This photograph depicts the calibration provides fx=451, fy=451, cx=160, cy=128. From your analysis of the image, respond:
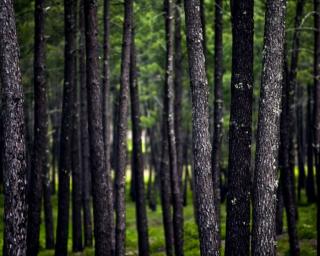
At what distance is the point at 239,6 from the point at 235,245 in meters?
4.43

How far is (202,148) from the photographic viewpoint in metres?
8.39

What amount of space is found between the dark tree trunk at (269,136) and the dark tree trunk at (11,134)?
161 inches

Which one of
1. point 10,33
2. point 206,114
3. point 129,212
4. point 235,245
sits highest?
point 10,33

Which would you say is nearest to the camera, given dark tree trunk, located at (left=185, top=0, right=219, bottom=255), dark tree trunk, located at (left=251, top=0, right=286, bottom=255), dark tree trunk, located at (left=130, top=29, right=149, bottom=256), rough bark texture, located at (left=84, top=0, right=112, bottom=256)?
dark tree trunk, located at (left=251, top=0, right=286, bottom=255)

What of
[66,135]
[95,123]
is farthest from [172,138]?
[95,123]

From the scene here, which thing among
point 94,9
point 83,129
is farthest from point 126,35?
point 83,129

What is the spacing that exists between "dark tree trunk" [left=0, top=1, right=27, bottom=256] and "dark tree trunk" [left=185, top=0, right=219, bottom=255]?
3133 mm

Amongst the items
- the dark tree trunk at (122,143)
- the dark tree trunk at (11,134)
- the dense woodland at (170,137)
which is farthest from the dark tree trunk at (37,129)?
the dark tree trunk at (11,134)

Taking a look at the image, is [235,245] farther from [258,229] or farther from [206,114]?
[206,114]

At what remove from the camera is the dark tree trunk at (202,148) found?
8312 mm

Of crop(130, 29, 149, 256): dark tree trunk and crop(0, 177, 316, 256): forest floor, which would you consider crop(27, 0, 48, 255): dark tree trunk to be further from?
crop(0, 177, 316, 256): forest floor

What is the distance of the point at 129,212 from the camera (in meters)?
31.9

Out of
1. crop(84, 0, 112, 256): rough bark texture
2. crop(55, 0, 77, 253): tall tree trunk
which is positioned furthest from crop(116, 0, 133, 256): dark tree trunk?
crop(55, 0, 77, 253): tall tree trunk

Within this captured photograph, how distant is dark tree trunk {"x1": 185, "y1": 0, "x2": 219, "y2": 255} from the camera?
831 centimetres
